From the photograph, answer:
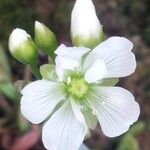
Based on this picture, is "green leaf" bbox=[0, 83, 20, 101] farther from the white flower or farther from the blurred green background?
the white flower

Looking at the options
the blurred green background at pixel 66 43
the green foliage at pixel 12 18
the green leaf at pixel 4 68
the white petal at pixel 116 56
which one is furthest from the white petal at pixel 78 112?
the green foliage at pixel 12 18

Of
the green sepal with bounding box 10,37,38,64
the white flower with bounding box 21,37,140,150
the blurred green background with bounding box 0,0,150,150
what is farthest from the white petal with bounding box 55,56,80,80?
the blurred green background with bounding box 0,0,150,150

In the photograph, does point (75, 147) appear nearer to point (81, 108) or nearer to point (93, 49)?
point (81, 108)

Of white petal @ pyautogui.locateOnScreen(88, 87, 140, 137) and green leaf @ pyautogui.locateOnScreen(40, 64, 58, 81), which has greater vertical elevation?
green leaf @ pyautogui.locateOnScreen(40, 64, 58, 81)

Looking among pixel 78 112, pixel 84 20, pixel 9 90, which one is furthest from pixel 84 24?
pixel 9 90

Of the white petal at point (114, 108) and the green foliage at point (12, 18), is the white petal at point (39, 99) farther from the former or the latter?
the green foliage at point (12, 18)
